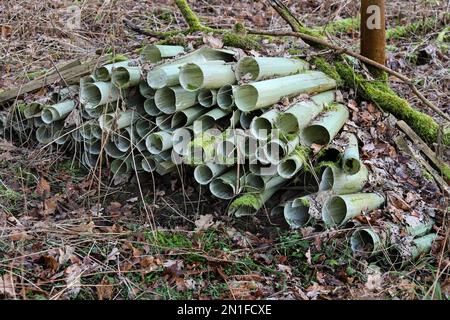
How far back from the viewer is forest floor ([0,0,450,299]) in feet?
11.8

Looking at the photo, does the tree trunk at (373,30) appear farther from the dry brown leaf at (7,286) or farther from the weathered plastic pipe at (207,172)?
the dry brown leaf at (7,286)

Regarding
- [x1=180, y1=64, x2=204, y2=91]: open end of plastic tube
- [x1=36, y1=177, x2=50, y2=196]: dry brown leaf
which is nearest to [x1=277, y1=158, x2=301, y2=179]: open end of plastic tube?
[x1=180, y1=64, x2=204, y2=91]: open end of plastic tube

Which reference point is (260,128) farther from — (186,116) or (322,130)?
(186,116)

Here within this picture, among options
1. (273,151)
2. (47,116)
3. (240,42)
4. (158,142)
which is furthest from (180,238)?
(240,42)

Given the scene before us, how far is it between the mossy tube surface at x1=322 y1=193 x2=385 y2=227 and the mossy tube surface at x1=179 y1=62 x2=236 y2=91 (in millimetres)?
1263

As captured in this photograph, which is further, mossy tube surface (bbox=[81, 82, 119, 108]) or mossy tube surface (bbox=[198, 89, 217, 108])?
mossy tube surface (bbox=[81, 82, 119, 108])

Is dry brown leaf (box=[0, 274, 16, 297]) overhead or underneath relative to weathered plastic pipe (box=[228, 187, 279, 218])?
overhead

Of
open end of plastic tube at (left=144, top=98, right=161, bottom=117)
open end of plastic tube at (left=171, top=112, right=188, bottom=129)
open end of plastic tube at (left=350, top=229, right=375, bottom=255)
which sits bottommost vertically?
open end of plastic tube at (left=350, top=229, right=375, bottom=255)

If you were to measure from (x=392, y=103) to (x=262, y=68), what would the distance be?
4.14ft

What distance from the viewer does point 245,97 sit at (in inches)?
175

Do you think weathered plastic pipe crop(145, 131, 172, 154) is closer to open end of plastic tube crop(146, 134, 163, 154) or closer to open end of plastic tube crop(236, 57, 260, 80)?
open end of plastic tube crop(146, 134, 163, 154)

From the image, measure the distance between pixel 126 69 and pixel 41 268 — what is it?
181 cm

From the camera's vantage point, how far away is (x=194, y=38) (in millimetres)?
5395

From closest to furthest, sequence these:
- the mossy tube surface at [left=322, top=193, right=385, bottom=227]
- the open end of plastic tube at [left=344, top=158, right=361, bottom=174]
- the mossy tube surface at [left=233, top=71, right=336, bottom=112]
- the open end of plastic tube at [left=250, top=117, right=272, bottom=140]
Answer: the mossy tube surface at [left=322, top=193, right=385, bottom=227] → the open end of plastic tube at [left=344, top=158, right=361, bottom=174] → the open end of plastic tube at [left=250, top=117, right=272, bottom=140] → the mossy tube surface at [left=233, top=71, right=336, bottom=112]
